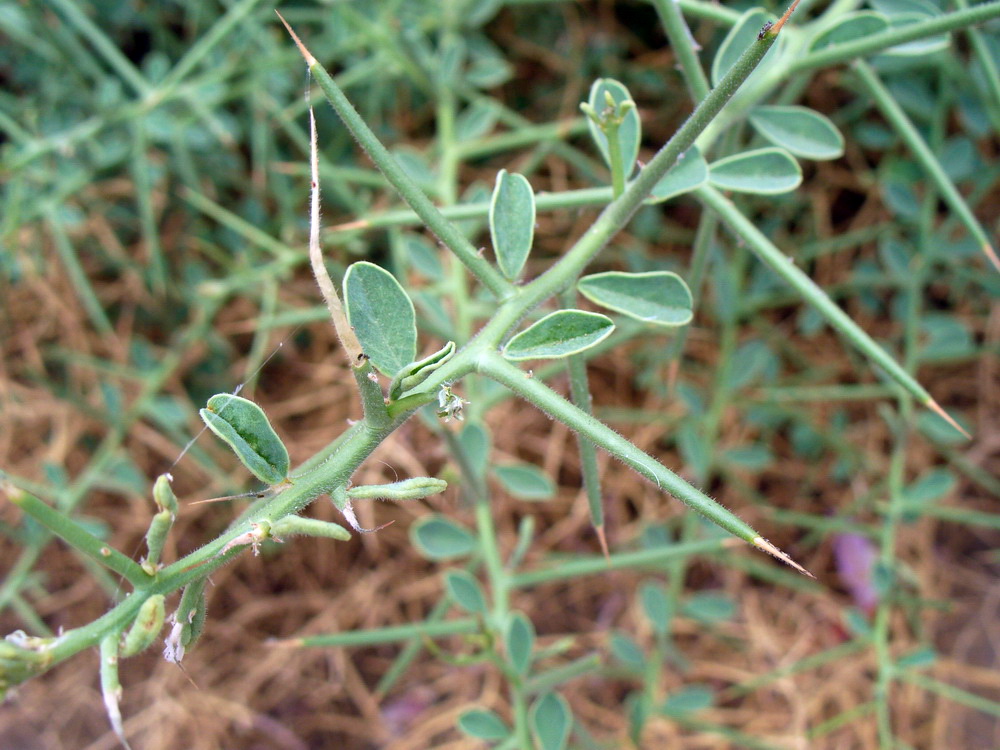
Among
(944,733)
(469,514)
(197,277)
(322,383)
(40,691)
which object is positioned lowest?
(944,733)

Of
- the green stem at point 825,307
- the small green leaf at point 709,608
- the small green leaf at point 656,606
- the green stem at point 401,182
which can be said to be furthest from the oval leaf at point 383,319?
the small green leaf at point 709,608

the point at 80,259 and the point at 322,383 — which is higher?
the point at 80,259

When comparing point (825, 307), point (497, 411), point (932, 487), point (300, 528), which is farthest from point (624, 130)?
point (497, 411)

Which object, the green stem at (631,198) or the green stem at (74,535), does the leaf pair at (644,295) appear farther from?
the green stem at (74,535)

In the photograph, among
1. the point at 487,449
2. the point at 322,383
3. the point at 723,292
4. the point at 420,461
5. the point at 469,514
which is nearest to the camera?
the point at 487,449

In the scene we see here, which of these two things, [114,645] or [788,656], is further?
[788,656]

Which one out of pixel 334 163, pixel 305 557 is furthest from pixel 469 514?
pixel 334 163

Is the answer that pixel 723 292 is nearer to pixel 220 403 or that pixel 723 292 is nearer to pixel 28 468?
pixel 220 403
